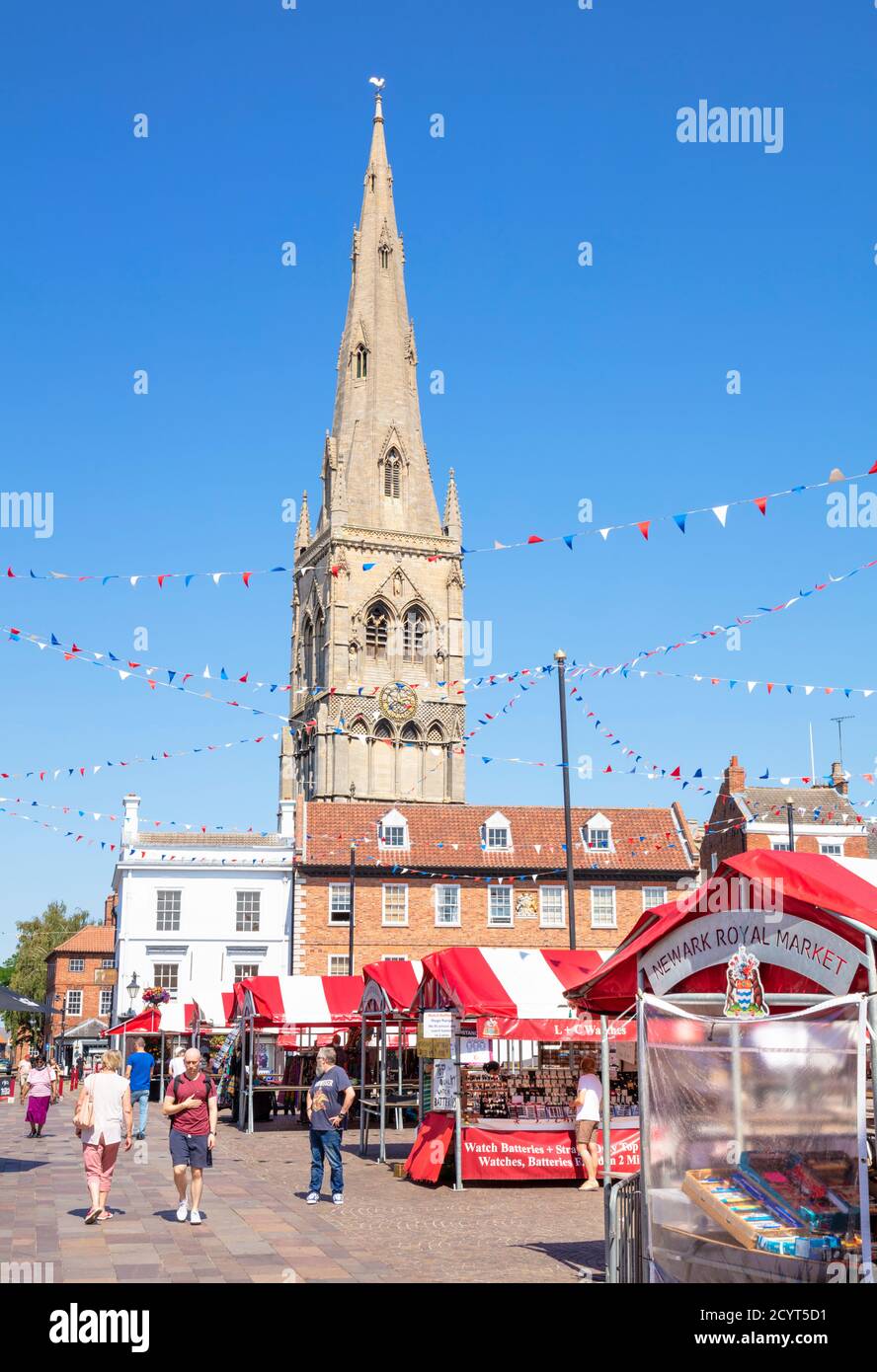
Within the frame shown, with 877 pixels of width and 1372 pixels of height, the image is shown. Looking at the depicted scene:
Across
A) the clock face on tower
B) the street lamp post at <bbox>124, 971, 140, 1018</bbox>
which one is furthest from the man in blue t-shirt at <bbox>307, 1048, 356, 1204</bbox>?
the clock face on tower

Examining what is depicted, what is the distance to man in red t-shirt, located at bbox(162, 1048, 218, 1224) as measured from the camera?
47.5 ft

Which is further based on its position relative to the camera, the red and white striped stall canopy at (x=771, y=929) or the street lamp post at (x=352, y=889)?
the street lamp post at (x=352, y=889)

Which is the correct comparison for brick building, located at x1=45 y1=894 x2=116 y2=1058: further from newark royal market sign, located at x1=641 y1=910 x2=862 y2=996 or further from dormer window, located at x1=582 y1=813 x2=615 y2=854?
newark royal market sign, located at x1=641 y1=910 x2=862 y2=996

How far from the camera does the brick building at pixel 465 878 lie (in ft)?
174

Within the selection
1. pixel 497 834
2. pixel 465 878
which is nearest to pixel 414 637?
pixel 497 834

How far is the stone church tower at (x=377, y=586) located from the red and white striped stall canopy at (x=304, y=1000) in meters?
49.6

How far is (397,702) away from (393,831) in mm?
31811

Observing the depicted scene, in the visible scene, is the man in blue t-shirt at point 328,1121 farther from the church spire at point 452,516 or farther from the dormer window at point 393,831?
the church spire at point 452,516

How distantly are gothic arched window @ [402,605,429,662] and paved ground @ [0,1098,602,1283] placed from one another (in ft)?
220

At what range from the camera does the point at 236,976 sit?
52.8 meters

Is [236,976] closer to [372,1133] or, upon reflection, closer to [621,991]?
[372,1133]

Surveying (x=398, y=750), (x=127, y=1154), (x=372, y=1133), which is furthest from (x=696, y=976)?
(x=398, y=750)

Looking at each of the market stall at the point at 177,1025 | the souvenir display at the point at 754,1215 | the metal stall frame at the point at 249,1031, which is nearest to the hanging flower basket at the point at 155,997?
the market stall at the point at 177,1025
